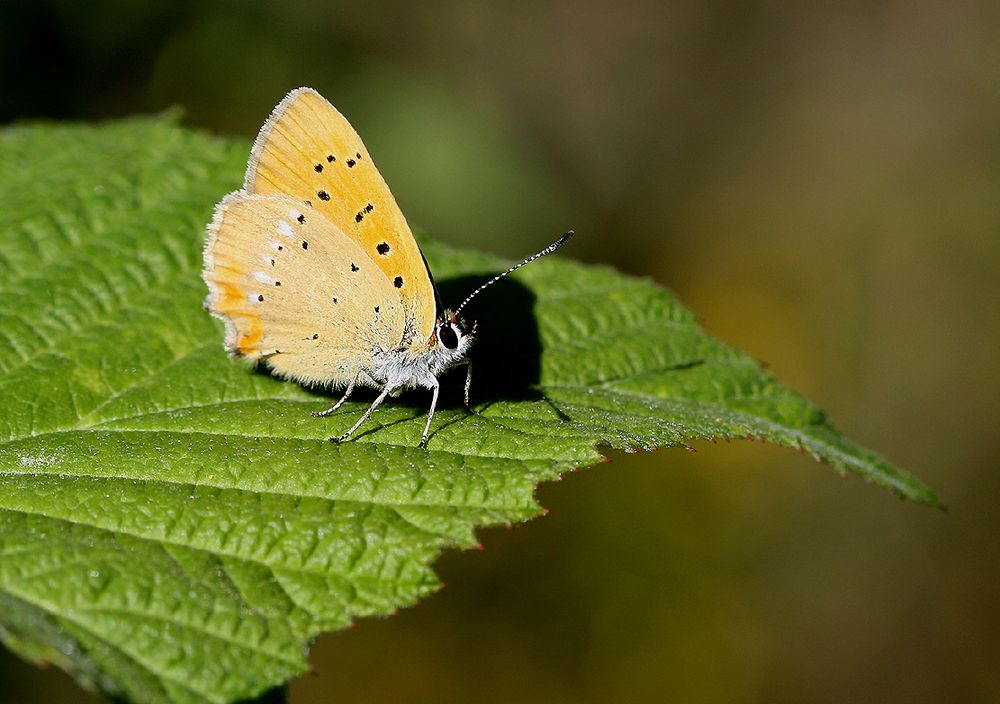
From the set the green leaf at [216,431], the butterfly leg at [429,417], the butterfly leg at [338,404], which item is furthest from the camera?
the butterfly leg at [338,404]

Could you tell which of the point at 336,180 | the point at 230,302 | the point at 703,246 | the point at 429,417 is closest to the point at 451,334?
the point at 429,417

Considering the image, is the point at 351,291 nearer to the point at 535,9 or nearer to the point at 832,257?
the point at 832,257

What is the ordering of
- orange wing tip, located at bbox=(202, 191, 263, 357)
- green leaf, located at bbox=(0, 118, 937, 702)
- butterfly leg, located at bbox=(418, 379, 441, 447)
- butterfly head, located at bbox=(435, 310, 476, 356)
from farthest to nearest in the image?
butterfly head, located at bbox=(435, 310, 476, 356)
orange wing tip, located at bbox=(202, 191, 263, 357)
butterfly leg, located at bbox=(418, 379, 441, 447)
green leaf, located at bbox=(0, 118, 937, 702)

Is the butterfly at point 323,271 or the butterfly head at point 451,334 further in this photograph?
the butterfly head at point 451,334

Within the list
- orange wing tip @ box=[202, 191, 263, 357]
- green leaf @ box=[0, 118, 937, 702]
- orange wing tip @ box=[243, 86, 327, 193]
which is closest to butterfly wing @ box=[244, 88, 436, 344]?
orange wing tip @ box=[243, 86, 327, 193]

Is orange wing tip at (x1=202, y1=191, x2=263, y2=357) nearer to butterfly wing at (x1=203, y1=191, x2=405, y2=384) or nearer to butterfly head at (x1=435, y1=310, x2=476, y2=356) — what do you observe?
butterfly wing at (x1=203, y1=191, x2=405, y2=384)

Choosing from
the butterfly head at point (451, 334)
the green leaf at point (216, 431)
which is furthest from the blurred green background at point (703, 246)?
the butterfly head at point (451, 334)

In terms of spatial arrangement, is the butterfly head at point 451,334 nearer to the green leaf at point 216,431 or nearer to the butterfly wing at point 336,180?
the butterfly wing at point 336,180
